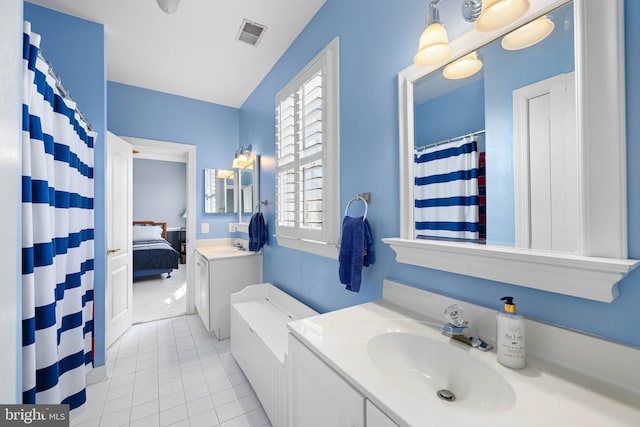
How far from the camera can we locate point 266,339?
1.60 meters

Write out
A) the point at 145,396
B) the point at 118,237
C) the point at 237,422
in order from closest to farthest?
the point at 237,422 < the point at 145,396 < the point at 118,237

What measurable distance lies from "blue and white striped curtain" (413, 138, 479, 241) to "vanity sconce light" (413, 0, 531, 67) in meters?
0.33

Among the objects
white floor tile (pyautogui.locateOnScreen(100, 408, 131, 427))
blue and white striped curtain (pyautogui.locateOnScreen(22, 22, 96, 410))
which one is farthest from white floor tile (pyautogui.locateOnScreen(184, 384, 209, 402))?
blue and white striped curtain (pyautogui.locateOnScreen(22, 22, 96, 410))

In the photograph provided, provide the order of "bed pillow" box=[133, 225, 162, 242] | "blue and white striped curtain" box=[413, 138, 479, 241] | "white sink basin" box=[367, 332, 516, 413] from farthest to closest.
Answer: "bed pillow" box=[133, 225, 162, 242]
"blue and white striped curtain" box=[413, 138, 479, 241]
"white sink basin" box=[367, 332, 516, 413]

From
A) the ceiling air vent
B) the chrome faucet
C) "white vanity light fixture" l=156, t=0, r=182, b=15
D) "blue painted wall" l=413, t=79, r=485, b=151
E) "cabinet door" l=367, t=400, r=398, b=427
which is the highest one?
the ceiling air vent

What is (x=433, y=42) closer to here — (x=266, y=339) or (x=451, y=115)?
(x=451, y=115)

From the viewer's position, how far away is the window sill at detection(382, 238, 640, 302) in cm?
63

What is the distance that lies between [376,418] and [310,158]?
1470 mm

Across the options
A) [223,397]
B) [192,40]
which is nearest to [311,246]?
[223,397]

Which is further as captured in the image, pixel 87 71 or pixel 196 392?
pixel 87 71

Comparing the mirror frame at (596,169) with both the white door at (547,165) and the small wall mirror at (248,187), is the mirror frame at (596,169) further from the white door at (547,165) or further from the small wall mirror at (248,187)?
the small wall mirror at (248,187)

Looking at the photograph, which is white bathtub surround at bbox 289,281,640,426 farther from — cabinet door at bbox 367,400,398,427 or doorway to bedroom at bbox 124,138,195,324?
doorway to bedroom at bbox 124,138,195,324

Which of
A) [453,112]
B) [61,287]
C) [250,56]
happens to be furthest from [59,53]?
[453,112]

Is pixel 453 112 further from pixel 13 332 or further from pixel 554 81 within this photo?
pixel 13 332
